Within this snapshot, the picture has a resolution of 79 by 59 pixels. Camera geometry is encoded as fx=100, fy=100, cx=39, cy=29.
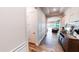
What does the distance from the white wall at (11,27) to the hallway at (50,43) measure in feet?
1.08

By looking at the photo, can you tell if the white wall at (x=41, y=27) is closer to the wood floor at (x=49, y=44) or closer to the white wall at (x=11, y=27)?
the wood floor at (x=49, y=44)

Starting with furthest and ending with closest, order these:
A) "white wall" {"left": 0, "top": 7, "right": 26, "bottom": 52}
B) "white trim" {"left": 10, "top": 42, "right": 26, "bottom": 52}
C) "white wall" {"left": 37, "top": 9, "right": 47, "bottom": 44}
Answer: "white wall" {"left": 37, "top": 9, "right": 47, "bottom": 44}
"white trim" {"left": 10, "top": 42, "right": 26, "bottom": 52}
"white wall" {"left": 0, "top": 7, "right": 26, "bottom": 52}

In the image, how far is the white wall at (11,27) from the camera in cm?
122

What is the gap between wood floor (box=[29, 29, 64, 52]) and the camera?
151 centimetres

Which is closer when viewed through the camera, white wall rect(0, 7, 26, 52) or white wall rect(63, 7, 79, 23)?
white wall rect(0, 7, 26, 52)

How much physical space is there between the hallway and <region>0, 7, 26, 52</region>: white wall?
329mm

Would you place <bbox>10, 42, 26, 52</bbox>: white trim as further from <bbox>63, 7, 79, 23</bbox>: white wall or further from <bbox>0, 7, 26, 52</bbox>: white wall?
<bbox>63, 7, 79, 23</bbox>: white wall

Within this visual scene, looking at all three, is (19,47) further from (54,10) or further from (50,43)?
(54,10)

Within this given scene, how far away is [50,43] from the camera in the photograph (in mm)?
1570

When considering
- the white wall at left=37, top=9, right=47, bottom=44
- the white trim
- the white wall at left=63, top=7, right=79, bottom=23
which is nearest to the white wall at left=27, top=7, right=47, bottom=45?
the white wall at left=37, top=9, right=47, bottom=44
